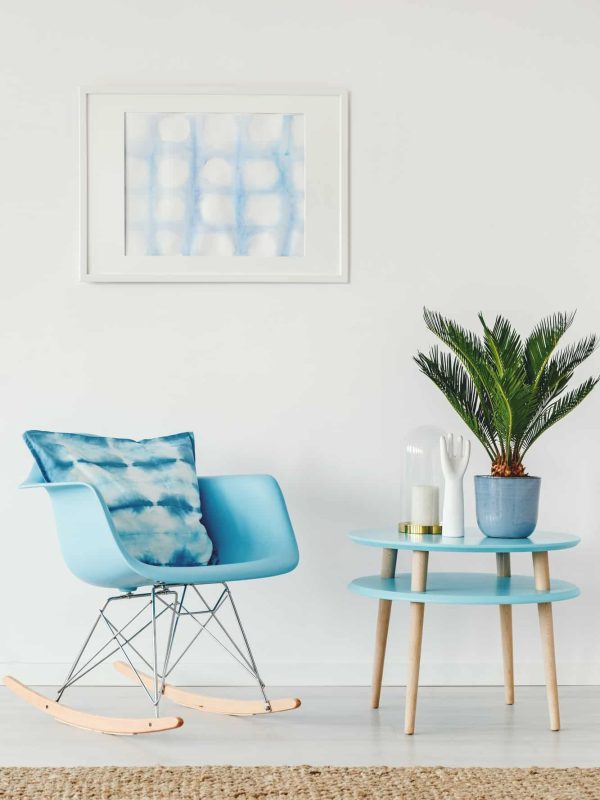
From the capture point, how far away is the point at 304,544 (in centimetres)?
321

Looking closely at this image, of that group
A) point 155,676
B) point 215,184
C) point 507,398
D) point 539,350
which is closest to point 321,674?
point 155,676

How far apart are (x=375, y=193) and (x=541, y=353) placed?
32.8 inches

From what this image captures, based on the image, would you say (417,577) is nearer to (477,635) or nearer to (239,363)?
(477,635)

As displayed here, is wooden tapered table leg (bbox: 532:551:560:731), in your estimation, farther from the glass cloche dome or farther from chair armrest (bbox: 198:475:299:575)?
chair armrest (bbox: 198:475:299:575)

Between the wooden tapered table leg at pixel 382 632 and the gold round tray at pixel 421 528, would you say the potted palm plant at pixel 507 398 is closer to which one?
the gold round tray at pixel 421 528

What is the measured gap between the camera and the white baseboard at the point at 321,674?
3121 millimetres

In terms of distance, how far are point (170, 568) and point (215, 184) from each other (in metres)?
1.33

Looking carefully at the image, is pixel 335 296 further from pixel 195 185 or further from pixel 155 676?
pixel 155 676

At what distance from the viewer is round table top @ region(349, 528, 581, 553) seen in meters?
2.52

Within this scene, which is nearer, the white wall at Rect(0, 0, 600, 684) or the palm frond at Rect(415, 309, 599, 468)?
the palm frond at Rect(415, 309, 599, 468)

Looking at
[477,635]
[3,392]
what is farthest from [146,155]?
[477,635]

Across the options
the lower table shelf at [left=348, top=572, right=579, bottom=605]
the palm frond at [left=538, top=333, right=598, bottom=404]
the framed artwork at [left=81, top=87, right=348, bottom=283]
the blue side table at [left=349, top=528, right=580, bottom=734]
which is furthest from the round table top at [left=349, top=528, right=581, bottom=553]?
the framed artwork at [left=81, top=87, right=348, bottom=283]

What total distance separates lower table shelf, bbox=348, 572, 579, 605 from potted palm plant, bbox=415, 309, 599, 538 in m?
0.16

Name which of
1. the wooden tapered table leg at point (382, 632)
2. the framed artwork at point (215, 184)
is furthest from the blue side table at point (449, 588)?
the framed artwork at point (215, 184)
